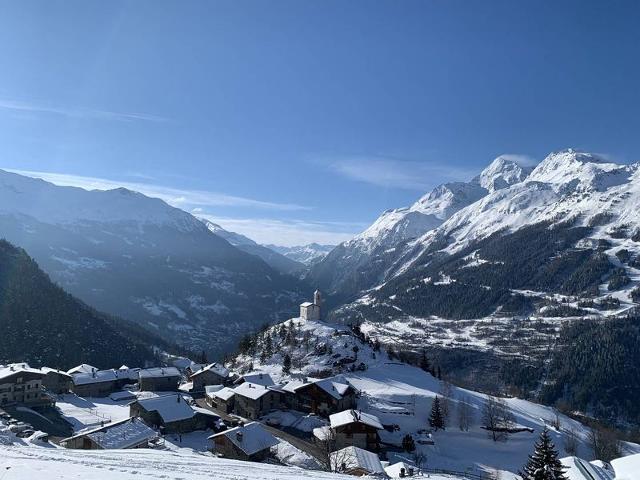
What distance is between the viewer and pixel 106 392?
97.9 m

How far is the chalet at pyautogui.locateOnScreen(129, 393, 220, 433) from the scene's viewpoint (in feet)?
213

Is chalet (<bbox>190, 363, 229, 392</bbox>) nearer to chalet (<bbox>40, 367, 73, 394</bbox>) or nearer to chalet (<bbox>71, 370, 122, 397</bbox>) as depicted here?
chalet (<bbox>71, 370, 122, 397</bbox>)

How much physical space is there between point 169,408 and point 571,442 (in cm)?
6342

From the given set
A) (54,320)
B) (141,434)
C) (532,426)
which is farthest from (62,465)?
(54,320)

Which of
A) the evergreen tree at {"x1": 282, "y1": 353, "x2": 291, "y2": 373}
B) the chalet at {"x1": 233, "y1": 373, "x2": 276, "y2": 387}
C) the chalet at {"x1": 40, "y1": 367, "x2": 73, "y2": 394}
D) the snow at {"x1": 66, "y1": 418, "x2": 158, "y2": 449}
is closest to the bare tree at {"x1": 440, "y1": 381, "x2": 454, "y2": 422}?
the chalet at {"x1": 233, "y1": 373, "x2": 276, "y2": 387}

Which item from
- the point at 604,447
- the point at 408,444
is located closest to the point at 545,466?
the point at 408,444

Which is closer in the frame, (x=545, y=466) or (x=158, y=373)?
(x=545, y=466)

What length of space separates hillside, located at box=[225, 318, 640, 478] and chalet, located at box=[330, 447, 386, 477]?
17.1 meters

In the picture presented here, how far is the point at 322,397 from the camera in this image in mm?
79000

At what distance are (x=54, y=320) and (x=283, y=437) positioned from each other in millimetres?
122571

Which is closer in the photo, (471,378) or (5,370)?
(5,370)

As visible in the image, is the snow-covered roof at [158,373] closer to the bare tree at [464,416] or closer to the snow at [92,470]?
the bare tree at [464,416]

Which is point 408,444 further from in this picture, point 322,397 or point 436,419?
point 322,397

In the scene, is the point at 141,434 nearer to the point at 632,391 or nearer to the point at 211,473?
A: the point at 211,473
